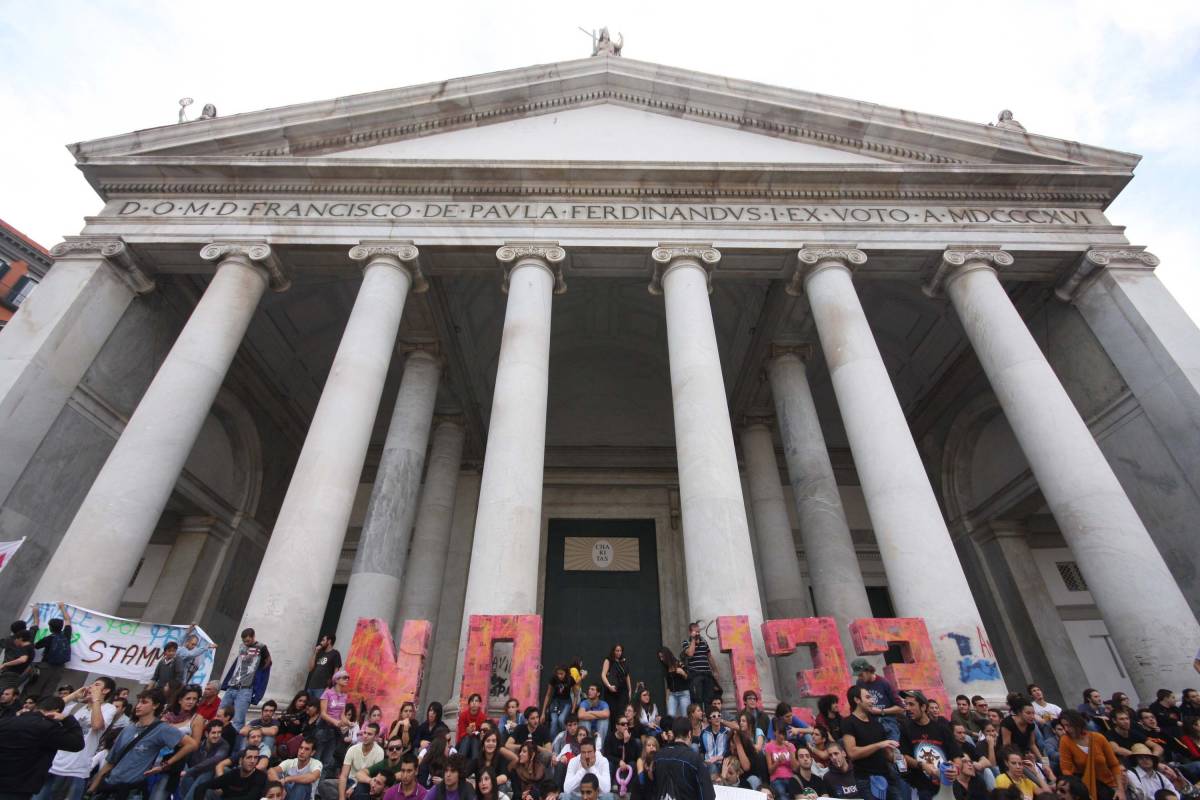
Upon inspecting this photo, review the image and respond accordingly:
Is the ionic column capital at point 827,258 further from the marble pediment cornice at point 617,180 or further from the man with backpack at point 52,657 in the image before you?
the man with backpack at point 52,657

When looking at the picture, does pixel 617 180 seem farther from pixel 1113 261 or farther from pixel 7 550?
pixel 7 550

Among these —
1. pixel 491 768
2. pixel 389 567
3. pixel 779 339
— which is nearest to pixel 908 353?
pixel 779 339

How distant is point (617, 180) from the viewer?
14594 millimetres

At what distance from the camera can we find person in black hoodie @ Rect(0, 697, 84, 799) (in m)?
5.26

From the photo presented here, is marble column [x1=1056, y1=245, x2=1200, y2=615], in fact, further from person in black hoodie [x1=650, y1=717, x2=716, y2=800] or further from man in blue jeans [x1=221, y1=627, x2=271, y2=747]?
man in blue jeans [x1=221, y1=627, x2=271, y2=747]

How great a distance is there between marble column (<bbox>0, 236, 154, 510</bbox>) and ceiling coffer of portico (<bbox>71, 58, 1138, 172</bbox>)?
9.29ft

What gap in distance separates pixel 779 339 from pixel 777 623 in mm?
9393

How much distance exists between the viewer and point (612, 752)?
303 inches

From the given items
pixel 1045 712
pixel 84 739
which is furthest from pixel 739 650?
pixel 84 739

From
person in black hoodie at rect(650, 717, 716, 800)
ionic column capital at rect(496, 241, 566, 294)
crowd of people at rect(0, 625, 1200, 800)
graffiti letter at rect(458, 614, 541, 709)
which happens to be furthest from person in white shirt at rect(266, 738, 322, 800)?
ionic column capital at rect(496, 241, 566, 294)

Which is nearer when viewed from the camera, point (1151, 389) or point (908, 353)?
point (1151, 389)

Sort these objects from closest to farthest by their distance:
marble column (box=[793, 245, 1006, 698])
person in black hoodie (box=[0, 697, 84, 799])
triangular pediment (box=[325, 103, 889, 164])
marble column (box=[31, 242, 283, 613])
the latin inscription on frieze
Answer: person in black hoodie (box=[0, 697, 84, 799])
marble column (box=[793, 245, 1006, 698])
marble column (box=[31, 242, 283, 613])
the latin inscription on frieze
triangular pediment (box=[325, 103, 889, 164])

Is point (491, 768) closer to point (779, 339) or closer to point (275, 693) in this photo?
point (275, 693)

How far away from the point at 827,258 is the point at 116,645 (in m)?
14.3
